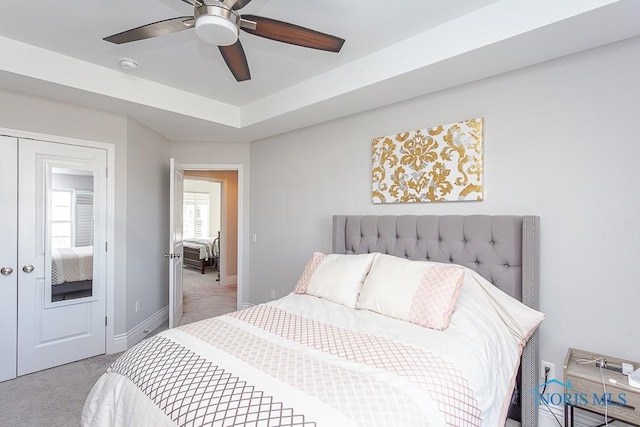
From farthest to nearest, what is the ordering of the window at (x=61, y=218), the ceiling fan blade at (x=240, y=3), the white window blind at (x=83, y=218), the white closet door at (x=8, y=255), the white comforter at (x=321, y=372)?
1. the white window blind at (x=83, y=218)
2. the window at (x=61, y=218)
3. the white closet door at (x=8, y=255)
4. the ceiling fan blade at (x=240, y=3)
5. the white comforter at (x=321, y=372)

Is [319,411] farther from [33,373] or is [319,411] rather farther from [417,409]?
[33,373]

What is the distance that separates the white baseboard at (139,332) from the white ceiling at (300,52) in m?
2.21

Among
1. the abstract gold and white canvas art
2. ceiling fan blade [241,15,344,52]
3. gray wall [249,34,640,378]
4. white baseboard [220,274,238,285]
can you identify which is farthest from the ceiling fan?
white baseboard [220,274,238,285]

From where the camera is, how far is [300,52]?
250cm

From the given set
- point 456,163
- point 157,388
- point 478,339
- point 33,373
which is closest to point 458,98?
point 456,163

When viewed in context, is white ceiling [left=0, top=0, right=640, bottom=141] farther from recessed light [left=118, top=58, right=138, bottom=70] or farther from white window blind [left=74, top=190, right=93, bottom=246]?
white window blind [left=74, top=190, right=93, bottom=246]

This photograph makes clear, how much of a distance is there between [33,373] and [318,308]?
261cm

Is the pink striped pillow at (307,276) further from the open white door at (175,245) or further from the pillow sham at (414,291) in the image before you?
the open white door at (175,245)

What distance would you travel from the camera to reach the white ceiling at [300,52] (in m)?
1.88

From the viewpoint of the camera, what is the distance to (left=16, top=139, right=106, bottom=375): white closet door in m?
2.79

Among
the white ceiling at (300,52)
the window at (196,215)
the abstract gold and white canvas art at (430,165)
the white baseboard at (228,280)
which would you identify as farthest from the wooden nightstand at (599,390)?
the window at (196,215)

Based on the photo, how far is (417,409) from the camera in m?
1.12

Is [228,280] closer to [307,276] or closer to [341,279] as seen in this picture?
[307,276]

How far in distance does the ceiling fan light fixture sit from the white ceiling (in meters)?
0.47
